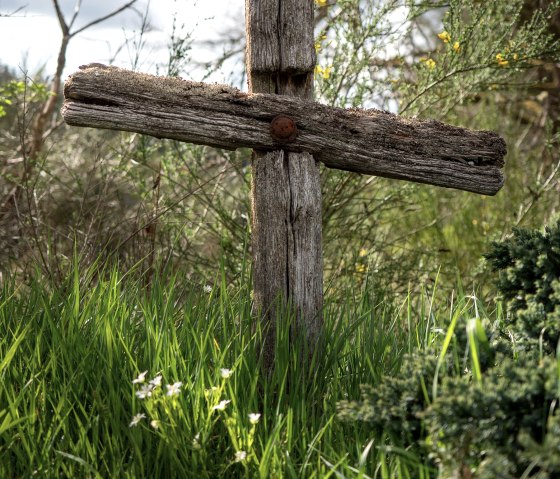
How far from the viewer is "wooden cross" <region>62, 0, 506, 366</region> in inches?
123

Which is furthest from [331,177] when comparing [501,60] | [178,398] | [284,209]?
[178,398]

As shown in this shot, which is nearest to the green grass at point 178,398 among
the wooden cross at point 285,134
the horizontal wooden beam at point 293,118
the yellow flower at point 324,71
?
the wooden cross at point 285,134

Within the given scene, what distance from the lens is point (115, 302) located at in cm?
323

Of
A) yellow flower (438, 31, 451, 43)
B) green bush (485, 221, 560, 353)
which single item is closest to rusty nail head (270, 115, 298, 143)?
green bush (485, 221, 560, 353)

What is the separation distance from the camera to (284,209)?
3.28 metres

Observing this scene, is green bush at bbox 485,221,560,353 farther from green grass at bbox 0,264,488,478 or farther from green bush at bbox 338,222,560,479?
green grass at bbox 0,264,488,478

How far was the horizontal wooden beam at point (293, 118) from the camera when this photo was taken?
3.08 metres

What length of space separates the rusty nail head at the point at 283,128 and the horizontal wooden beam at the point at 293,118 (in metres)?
0.02

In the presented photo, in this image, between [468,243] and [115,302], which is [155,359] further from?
[468,243]

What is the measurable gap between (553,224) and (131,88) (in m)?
1.75

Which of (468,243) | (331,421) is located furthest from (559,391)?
(468,243)

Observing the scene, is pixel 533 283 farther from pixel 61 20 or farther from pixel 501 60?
pixel 61 20

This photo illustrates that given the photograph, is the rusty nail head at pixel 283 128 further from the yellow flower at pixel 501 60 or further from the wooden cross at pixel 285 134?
the yellow flower at pixel 501 60

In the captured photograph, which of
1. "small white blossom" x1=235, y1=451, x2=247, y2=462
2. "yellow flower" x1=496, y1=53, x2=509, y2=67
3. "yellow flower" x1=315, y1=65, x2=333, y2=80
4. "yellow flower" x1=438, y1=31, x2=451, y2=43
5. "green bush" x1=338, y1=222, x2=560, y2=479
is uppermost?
"yellow flower" x1=438, y1=31, x2=451, y2=43
